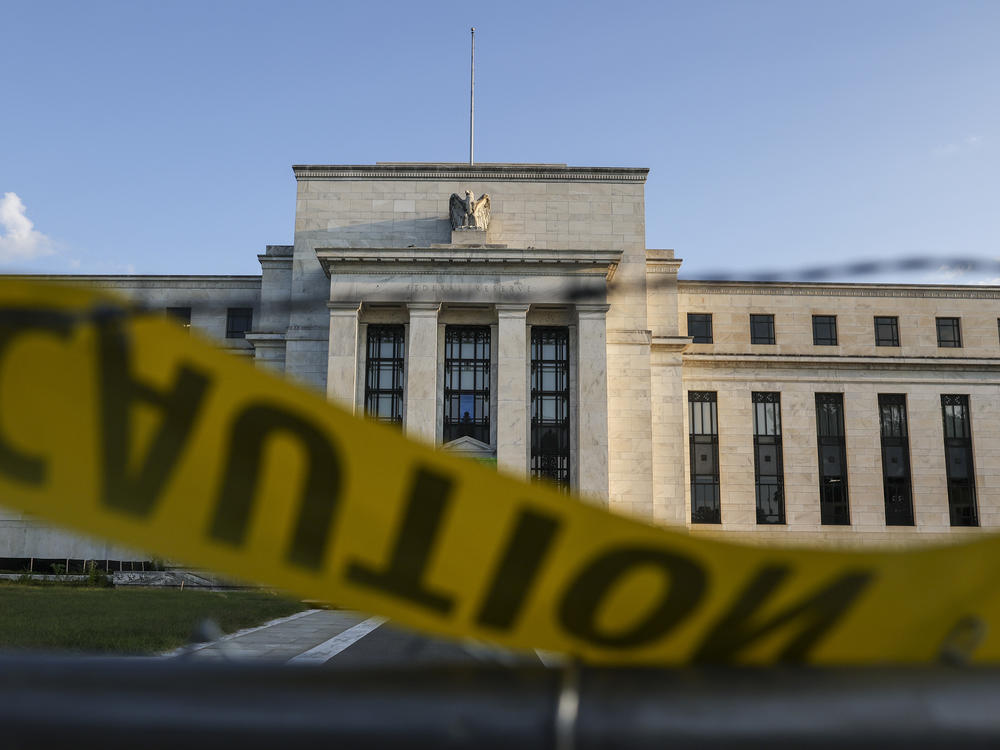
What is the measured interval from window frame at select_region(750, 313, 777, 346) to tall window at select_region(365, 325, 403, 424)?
19434 mm

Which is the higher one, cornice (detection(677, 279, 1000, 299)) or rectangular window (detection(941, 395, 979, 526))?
cornice (detection(677, 279, 1000, 299))

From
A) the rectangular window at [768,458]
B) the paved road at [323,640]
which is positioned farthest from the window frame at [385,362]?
the rectangular window at [768,458]

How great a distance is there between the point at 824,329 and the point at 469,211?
68.3ft

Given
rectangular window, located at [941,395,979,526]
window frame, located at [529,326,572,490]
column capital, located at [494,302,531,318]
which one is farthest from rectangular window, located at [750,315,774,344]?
column capital, located at [494,302,531,318]

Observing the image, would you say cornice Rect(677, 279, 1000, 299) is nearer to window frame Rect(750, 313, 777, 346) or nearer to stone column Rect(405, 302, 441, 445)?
window frame Rect(750, 313, 777, 346)

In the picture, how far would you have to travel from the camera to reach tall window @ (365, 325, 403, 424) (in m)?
38.8

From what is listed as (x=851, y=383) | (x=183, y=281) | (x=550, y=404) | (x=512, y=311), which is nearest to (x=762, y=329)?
(x=851, y=383)

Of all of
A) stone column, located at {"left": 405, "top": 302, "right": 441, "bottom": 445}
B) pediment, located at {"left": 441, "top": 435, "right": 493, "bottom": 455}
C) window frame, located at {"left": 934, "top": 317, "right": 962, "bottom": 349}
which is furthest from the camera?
window frame, located at {"left": 934, "top": 317, "right": 962, "bottom": 349}

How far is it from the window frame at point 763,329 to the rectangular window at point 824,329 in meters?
2.37

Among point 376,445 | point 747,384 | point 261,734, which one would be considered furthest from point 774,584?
point 747,384

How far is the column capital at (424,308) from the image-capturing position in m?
36.9

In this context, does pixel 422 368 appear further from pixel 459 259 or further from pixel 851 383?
pixel 851 383

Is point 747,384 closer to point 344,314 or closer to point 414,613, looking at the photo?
point 344,314

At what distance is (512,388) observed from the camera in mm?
36781
